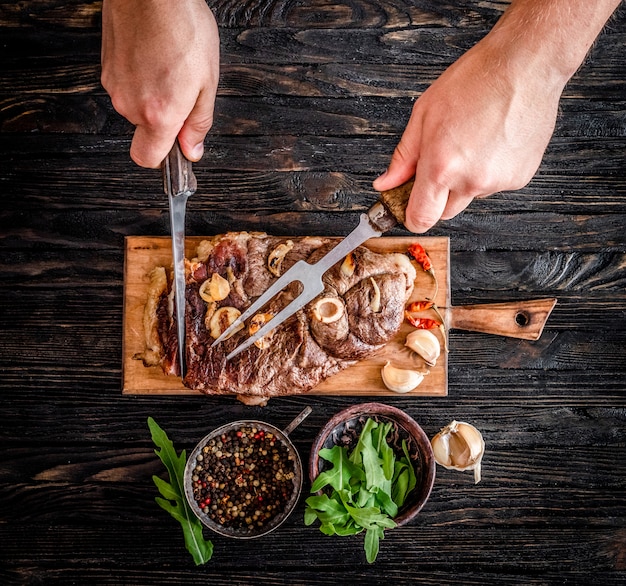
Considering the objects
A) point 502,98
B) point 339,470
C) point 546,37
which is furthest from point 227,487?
point 546,37

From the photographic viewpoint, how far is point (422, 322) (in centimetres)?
249

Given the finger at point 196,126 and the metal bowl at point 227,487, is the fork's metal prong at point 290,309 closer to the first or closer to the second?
the metal bowl at point 227,487

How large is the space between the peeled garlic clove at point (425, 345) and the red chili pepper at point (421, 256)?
28 cm

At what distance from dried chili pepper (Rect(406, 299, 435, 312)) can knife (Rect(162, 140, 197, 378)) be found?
96cm

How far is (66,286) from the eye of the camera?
8.93 ft

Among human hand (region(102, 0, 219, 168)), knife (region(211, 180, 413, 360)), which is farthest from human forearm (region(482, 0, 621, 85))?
human hand (region(102, 0, 219, 168))

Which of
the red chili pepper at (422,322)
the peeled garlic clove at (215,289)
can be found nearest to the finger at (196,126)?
the peeled garlic clove at (215,289)

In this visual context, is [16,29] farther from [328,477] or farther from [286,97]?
[328,477]

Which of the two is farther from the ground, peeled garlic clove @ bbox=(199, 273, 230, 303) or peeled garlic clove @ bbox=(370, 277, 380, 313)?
peeled garlic clove @ bbox=(370, 277, 380, 313)

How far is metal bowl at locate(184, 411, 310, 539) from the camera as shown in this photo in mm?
2471

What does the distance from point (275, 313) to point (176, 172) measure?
2.28ft

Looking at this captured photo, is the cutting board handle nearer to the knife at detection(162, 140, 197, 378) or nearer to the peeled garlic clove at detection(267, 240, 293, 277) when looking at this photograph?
the peeled garlic clove at detection(267, 240, 293, 277)

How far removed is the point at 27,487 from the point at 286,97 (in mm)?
2204

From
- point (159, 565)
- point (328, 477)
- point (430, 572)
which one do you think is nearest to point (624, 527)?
point (430, 572)
